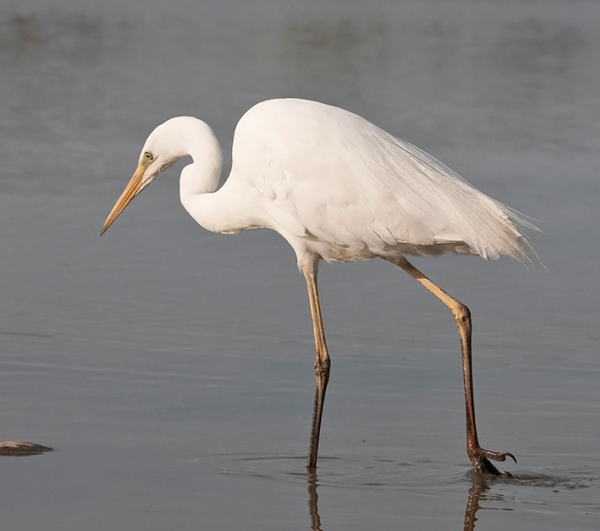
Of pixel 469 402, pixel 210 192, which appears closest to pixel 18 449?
pixel 210 192

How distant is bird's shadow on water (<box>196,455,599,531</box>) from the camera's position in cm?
611

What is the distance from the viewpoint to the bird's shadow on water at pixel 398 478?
6.11 m

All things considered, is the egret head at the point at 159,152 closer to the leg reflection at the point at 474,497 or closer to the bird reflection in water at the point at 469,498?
the bird reflection in water at the point at 469,498

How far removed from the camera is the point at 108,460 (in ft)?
20.4

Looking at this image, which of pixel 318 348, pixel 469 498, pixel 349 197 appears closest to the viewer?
pixel 469 498

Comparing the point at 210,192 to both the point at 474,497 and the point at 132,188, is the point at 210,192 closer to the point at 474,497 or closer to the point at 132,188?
the point at 132,188

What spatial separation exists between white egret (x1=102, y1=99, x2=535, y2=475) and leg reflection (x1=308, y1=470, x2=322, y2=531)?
381 mm

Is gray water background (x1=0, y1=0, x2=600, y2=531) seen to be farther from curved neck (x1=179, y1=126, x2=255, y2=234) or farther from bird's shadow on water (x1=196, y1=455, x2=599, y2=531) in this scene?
curved neck (x1=179, y1=126, x2=255, y2=234)

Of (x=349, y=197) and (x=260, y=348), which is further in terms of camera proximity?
(x=260, y=348)

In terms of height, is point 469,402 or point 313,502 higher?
point 469,402

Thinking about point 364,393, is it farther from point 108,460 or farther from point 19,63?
point 19,63

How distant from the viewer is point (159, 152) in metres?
7.49

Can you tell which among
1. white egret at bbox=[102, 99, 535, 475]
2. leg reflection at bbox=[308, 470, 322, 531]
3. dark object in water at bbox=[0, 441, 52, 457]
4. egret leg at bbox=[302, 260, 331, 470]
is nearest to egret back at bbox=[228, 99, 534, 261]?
white egret at bbox=[102, 99, 535, 475]

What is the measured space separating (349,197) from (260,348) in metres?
1.59
